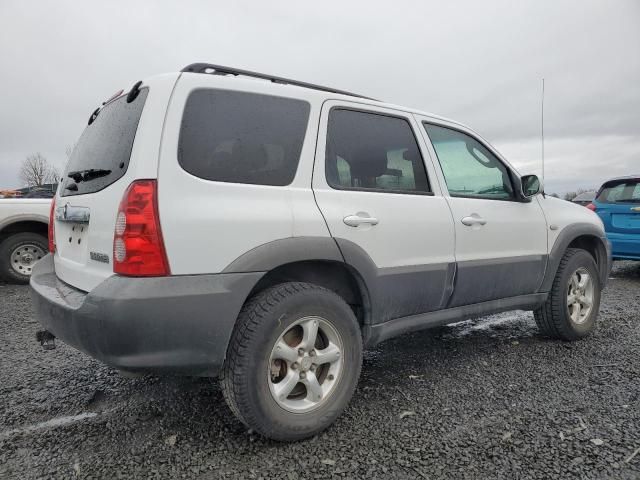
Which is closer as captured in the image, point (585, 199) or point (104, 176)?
point (104, 176)

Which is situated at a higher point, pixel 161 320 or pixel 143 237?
pixel 143 237

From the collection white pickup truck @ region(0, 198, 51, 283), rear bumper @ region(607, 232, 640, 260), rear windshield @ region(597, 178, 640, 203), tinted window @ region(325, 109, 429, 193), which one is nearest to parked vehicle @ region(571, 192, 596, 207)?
rear windshield @ region(597, 178, 640, 203)

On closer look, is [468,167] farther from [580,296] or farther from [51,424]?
[51,424]

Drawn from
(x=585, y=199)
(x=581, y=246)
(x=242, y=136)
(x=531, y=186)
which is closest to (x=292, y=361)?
(x=242, y=136)

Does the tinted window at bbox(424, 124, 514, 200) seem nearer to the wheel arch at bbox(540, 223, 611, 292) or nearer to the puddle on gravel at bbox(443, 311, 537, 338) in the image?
the wheel arch at bbox(540, 223, 611, 292)

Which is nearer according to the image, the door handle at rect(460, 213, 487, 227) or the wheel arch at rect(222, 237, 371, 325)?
the wheel arch at rect(222, 237, 371, 325)

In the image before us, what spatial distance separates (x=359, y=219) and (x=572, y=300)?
2.47 meters

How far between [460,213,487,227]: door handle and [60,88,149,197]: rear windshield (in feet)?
6.68

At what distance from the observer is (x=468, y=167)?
10.8ft

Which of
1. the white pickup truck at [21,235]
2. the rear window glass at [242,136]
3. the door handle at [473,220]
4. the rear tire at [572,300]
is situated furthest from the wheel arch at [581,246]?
the white pickup truck at [21,235]

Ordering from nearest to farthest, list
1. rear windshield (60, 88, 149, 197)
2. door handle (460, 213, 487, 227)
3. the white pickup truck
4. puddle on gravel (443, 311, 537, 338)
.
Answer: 1. rear windshield (60, 88, 149, 197)
2. door handle (460, 213, 487, 227)
3. puddle on gravel (443, 311, 537, 338)
4. the white pickup truck

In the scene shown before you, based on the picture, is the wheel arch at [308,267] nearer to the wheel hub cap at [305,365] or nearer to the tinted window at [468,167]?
the wheel hub cap at [305,365]

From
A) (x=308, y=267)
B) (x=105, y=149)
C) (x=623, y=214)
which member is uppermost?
(x=105, y=149)

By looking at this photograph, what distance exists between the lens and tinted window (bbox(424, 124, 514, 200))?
10.2 ft
